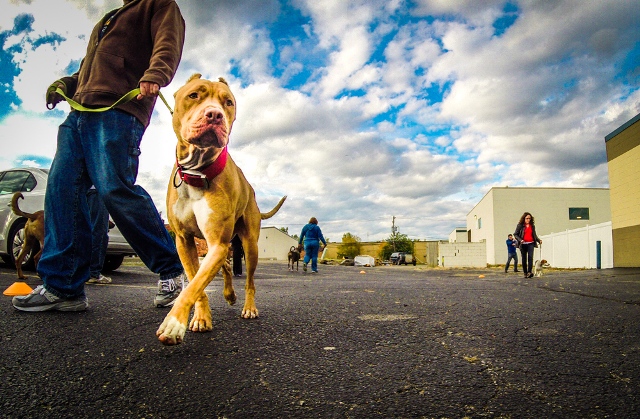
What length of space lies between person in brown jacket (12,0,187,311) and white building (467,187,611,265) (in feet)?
136

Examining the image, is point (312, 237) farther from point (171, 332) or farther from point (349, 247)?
point (349, 247)

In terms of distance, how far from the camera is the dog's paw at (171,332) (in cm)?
198

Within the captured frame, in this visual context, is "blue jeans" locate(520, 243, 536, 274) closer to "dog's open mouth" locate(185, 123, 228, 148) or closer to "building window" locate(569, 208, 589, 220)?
"dog's open mouth" locate(185, 123, 228, 148)

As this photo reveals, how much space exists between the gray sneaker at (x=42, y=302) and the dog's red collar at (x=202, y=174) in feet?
4.88

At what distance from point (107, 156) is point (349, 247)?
3360 inches

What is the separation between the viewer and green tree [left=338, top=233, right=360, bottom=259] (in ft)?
281

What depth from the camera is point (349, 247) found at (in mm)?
87625

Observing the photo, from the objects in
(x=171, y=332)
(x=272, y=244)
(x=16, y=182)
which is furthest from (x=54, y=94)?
(x=272, y=244)

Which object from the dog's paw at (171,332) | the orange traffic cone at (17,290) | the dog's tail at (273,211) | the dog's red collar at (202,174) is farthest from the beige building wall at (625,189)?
the orange traffic cone at (17,290)

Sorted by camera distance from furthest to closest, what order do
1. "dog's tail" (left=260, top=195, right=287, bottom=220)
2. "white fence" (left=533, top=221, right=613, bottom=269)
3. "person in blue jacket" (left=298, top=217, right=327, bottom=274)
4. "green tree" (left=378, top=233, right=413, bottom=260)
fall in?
"green tree" (left=378, top=233, right=413, bottom=260) → "white fence" (left=533, top=221, right=613, bottom=269) → "person in blue jacket" (left=298, top=217, right=327, bottom=274) → "dog's tail" (left=260, top=195, right=287, bottom=220)


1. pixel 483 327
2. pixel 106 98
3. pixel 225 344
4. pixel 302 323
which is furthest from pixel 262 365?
pixel 106 98

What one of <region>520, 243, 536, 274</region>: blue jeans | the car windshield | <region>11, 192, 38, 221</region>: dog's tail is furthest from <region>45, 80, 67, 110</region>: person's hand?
<region>520, 243, 536, 274</region>: blue jeans

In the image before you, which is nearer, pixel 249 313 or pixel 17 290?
pixel 249 313

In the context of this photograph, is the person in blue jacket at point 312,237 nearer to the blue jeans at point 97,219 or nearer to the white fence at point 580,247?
the blue jeans at point 97,219
